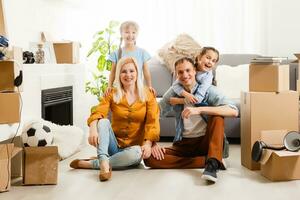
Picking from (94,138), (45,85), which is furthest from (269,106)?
(45,85)

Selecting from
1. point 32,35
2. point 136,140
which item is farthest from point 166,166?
point 32,35

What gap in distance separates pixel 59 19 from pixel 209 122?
86.1 inches

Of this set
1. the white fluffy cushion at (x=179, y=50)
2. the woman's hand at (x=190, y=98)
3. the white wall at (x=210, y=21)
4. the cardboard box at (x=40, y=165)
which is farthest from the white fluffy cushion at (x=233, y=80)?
the cardboard box at (x=40, y=165)

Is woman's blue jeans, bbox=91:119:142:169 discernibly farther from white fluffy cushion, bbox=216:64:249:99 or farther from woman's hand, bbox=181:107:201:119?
white fluffy cushion, bbox=216:64:249:99

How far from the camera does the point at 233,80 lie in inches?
182

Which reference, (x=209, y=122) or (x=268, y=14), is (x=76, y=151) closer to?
(x=209, y=122)

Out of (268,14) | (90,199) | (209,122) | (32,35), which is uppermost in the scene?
(268,14)

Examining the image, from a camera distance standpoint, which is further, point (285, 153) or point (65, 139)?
point (65, 139)

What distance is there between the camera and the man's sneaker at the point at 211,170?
9.37ft

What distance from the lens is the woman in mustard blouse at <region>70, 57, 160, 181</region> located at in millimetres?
3256

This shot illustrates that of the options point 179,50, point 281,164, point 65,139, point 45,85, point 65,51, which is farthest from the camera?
point 179,50

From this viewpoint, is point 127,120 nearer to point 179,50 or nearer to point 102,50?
point 179,50

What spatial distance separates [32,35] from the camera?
411cm

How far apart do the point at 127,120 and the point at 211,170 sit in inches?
29.4
